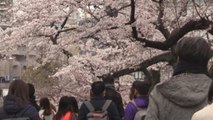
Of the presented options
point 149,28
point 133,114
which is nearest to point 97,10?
point 149,28

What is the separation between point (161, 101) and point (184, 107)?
0.52 feet

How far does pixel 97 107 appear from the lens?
5.66 meters

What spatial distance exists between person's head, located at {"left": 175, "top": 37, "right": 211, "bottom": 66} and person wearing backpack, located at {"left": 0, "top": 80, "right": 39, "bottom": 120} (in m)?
1.78

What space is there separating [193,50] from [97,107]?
105 inches

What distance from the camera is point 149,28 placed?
12039 millimetres

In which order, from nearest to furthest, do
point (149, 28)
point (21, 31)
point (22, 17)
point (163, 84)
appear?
point (163, 84) < point (149, 28) < point (21, 31) < point (22, 17)

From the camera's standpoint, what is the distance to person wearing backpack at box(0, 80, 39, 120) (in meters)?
4.44

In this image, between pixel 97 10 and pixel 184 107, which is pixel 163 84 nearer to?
pixel 184 107

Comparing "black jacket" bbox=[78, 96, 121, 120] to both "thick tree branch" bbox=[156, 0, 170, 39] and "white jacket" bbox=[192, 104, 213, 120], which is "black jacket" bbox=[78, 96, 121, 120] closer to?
"white jacket" bbox=[192, 104, 213, 120]

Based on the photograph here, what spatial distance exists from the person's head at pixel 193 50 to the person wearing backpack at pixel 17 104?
1777 mm

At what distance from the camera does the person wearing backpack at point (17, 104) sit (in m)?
4.44

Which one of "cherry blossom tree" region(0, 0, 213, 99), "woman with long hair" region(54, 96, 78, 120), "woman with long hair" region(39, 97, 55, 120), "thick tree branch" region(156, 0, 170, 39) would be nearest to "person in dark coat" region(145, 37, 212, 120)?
"woman with long hair" region(54, 96, 78, 120)

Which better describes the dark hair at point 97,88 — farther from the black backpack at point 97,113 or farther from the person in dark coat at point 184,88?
the person in dark coat at point 184,88

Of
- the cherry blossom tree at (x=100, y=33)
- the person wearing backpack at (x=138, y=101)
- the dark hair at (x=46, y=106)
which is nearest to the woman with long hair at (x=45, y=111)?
the dark hair at (x=46, y=106)
